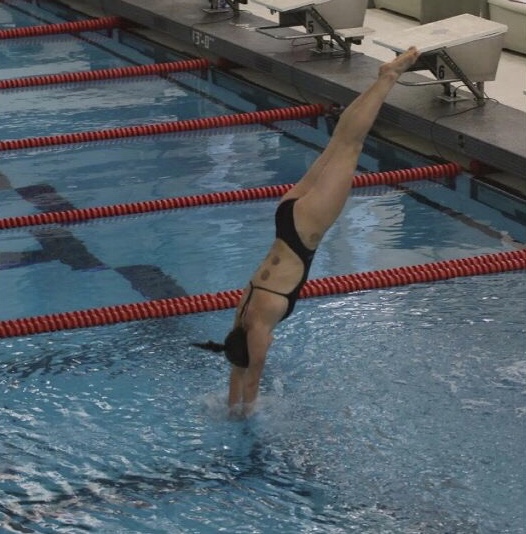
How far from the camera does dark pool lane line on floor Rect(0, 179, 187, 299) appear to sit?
5.98 m

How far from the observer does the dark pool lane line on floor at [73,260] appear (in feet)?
19.6

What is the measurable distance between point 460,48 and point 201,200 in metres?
1.84

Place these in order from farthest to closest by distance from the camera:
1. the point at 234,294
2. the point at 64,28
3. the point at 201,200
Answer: the point at 64,28 → the point at 201,200 → the point at 234,294

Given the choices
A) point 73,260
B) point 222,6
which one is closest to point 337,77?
point 222,6

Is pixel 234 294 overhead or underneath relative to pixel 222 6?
underneath

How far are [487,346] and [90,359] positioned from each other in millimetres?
1564

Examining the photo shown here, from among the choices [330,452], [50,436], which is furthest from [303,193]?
[50,436]

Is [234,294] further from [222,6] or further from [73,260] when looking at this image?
[222,6]

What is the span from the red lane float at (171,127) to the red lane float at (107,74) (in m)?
1.38

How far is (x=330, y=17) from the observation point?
907 cm

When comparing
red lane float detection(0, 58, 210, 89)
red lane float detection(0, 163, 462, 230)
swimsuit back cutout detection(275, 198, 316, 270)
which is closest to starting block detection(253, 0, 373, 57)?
red lane float detection(0, 58, 210, 89)

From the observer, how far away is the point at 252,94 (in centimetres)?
948

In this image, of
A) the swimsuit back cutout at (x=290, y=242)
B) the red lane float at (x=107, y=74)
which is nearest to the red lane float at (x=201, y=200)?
the swimsuit back cutout at (x=290, y=242)

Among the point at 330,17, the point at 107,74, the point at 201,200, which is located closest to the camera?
the point at 201,200
